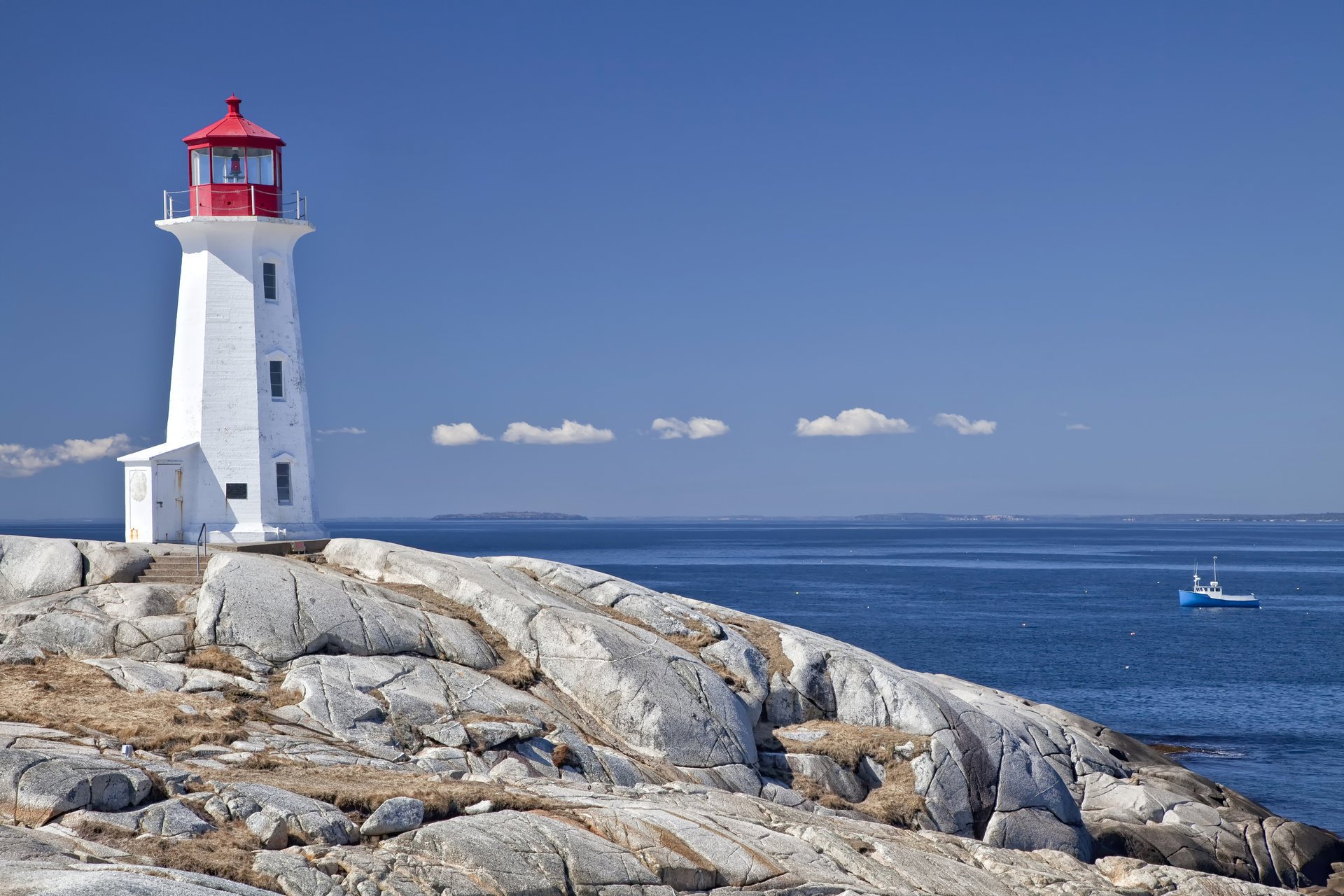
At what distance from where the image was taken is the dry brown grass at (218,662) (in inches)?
902

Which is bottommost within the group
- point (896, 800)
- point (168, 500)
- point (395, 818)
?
point (896, 800)

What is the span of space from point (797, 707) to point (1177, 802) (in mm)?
11970

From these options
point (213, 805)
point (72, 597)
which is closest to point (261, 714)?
point (213, 805)

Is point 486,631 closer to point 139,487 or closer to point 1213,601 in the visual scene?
point 139,487

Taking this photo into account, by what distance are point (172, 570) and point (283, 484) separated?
6194mm

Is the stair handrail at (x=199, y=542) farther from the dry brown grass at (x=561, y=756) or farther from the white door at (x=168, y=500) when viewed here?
the dry brown grass at (x=561, y=756)

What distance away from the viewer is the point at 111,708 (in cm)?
1973

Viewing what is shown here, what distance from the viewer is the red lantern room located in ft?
112

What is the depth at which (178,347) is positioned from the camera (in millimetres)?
34281

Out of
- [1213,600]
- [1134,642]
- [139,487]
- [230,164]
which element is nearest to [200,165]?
[230,164]

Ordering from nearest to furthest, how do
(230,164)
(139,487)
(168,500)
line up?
(139,487) < (168,500) < (230,164)

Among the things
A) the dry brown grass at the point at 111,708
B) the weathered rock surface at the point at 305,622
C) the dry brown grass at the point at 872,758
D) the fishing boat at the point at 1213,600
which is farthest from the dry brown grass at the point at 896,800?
the fishing boat at the point at 1213,600

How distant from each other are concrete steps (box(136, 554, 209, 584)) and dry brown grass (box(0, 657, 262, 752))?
5891mm

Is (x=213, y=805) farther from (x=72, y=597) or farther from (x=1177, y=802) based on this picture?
(x=1177, y=802)
